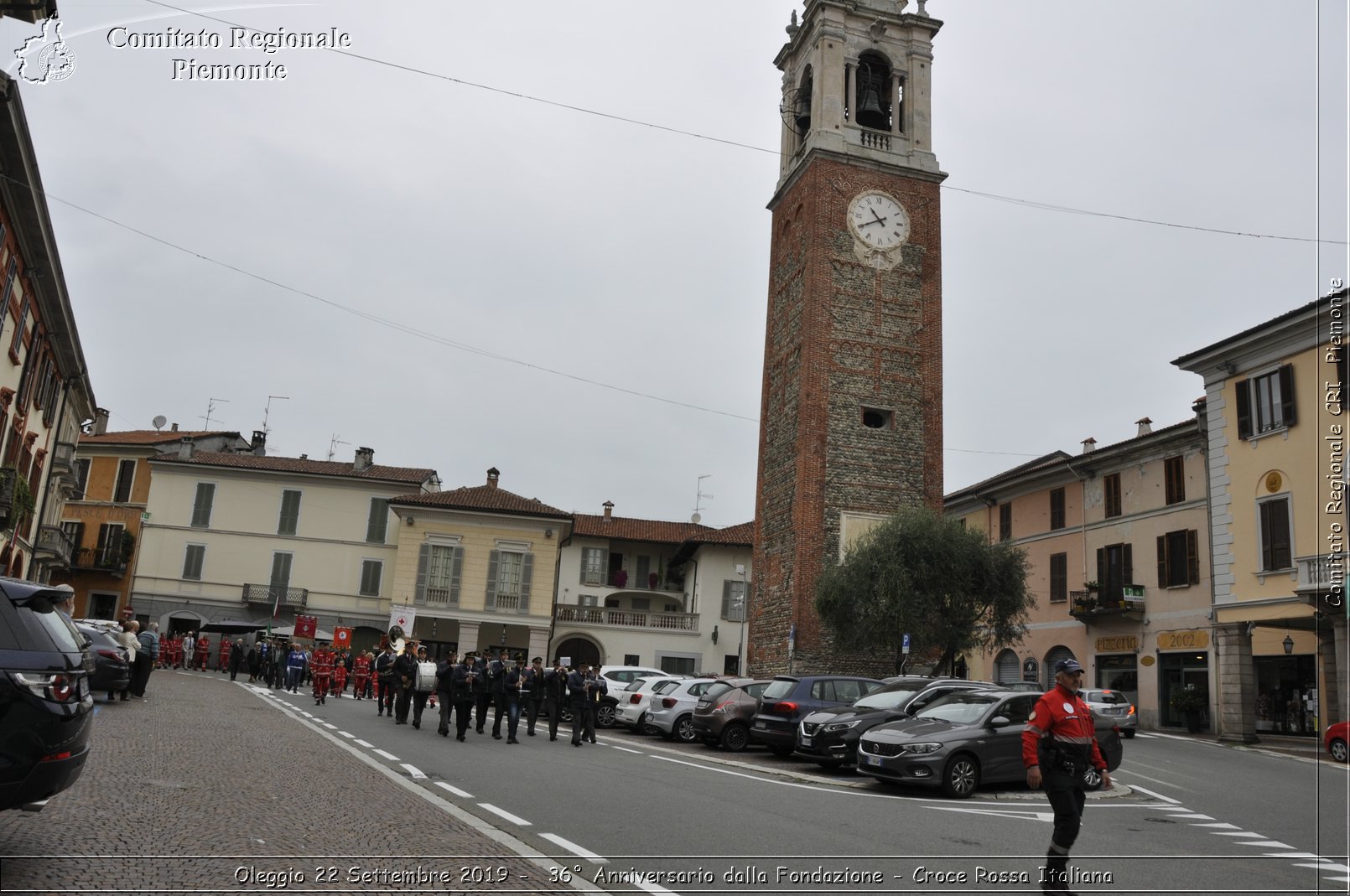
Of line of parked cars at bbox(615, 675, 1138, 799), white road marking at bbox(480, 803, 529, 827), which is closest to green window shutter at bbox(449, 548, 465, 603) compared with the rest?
line of parked cars at bbox(615, 675, 1138, 799)

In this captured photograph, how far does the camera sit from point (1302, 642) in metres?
28.0

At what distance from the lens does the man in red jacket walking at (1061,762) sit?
24.6ft

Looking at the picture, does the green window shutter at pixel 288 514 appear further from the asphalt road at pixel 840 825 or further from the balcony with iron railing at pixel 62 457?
the asphalt road at pixel 840 825

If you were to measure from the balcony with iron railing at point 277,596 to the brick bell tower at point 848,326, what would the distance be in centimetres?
2384

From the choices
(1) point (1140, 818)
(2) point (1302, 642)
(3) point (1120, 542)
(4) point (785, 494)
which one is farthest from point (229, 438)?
(1) point (1140, 818)

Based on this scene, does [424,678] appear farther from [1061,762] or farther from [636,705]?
[1061,762]

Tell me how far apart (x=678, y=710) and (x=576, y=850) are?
1498cm

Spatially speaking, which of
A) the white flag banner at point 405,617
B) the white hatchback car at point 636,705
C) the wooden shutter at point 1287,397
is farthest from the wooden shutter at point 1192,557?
the white flag banner at point 405,617

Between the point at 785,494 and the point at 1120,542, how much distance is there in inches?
468

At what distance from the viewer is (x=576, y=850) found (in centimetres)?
785

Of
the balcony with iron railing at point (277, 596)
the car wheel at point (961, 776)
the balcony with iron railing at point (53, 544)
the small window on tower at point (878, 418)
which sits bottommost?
the car wheel at point (961, 776)

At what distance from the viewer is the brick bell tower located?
3503 cm

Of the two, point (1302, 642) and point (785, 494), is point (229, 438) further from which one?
point (1302, 642)

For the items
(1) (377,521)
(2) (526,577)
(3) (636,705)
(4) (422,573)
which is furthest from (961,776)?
(1) (377,521)
